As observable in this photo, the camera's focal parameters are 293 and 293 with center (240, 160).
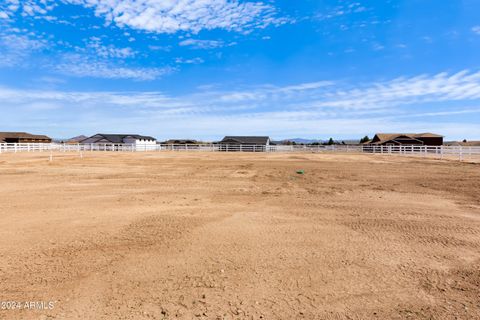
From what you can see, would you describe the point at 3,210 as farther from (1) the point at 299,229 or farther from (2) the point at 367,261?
(2) the point at 367,261

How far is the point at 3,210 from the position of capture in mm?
7531

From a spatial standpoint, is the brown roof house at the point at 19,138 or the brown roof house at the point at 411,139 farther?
the brown roof house at the point at 19,138

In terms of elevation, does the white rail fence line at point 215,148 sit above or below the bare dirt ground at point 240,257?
above

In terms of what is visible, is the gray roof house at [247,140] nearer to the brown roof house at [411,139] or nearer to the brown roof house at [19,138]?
the brown roof house at [411,139]

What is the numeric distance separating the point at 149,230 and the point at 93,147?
55.3 metres

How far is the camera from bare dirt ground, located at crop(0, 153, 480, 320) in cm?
345

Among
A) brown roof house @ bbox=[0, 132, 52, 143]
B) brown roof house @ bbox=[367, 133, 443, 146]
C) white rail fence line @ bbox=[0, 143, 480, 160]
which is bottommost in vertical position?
white rail fence line @ bbox=[0, 143, 480, 160]

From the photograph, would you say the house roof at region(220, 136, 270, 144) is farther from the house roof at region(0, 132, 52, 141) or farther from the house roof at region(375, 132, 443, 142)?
the house roof at region(0, 132, 52, 141)

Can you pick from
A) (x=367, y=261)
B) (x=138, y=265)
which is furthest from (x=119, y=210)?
(x=367, y=261)

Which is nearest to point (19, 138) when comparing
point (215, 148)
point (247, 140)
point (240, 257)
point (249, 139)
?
point (215, 148)

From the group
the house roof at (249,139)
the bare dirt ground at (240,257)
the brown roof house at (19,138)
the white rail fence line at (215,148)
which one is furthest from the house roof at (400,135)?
the brown roof house at (19,138)

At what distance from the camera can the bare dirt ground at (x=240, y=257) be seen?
11.3 feet

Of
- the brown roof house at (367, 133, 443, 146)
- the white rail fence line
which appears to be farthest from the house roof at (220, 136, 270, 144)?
the brown roof house at (367, 133, 443, 146)

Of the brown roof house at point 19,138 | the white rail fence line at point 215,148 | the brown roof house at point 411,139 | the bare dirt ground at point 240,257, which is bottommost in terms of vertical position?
the bare dirt ground at point 240,257
